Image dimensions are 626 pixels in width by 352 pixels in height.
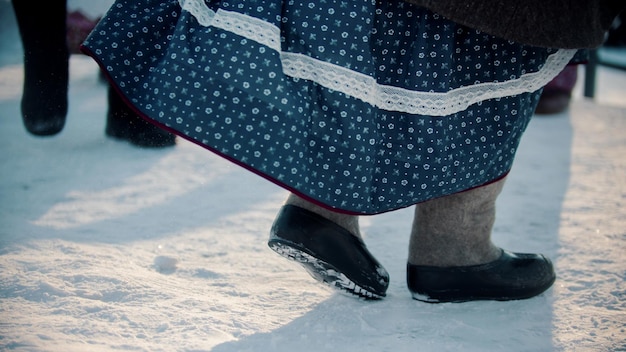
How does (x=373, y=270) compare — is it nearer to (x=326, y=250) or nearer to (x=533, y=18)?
(x=326, y=250)

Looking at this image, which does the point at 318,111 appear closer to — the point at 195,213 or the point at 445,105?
the point at 445,105

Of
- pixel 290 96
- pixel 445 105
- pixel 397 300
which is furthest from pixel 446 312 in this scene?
pixel 290 96

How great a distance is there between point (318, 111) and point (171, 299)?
40cm

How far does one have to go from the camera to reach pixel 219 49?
736 mm

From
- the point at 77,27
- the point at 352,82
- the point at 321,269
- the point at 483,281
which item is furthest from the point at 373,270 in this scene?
the point at 77,27

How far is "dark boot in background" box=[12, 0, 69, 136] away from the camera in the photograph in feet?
4.68

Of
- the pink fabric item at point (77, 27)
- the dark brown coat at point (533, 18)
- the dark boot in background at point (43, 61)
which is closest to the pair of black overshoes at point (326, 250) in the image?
the dark brown coat at point (533, 18)

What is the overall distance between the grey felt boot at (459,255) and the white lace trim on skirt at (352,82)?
0.18 metres

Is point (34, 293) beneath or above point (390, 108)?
beneath

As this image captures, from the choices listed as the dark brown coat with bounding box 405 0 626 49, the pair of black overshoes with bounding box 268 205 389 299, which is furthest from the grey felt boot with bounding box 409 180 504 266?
the dark brown coat with bounding box 405 0 626 49

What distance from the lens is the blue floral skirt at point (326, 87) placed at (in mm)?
734

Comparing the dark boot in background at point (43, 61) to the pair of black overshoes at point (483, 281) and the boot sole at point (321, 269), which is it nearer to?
the boot sole at point (321, 269)

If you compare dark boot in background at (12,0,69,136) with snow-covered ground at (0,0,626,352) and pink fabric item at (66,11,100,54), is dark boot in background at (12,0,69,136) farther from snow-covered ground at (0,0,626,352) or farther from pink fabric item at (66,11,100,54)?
pink fabric item at (66,11,100,54)

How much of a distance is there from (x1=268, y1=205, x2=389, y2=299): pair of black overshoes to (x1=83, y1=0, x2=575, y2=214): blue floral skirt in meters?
0.11
